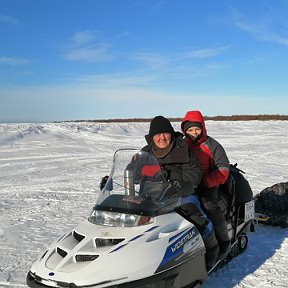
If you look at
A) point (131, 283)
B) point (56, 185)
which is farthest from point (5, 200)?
point (131, 283)

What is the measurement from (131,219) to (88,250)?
0.39m

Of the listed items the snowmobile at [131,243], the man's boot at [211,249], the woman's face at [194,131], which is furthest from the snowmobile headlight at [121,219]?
the woman's face at [194,131]

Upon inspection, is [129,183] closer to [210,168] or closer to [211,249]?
[211,249]

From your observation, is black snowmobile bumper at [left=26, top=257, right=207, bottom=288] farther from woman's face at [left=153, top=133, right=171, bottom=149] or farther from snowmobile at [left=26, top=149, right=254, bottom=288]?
woman's face at [left=153, top=133, right=171, bottom=149]

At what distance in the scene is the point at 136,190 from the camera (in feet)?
10.2

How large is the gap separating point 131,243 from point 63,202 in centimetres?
444

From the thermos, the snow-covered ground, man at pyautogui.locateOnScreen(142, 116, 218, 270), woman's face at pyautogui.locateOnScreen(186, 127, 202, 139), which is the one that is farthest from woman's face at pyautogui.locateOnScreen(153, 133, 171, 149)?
the snow-covered ground

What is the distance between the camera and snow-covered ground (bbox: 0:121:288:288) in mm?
4000

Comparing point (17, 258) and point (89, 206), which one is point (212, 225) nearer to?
point (17, 258)

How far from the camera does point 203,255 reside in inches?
127

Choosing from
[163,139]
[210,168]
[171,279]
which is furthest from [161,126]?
[171,279]

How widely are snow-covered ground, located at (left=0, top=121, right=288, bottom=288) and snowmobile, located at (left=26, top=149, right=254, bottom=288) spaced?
37.8 inches

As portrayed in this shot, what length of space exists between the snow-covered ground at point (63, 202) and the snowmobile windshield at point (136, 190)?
1.18 meters

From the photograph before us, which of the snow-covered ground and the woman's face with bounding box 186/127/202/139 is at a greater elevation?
the woman's face with bounding box 186/127/202/139
